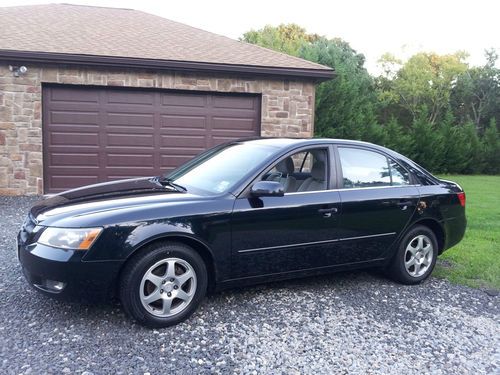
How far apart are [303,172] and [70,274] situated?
251cm

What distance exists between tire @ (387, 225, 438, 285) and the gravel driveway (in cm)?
22

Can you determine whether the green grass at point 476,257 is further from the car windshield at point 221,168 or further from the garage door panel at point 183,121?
the garage door panel at point 183,121

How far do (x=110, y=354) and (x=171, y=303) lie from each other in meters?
0.62

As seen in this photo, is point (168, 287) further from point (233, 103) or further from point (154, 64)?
point (233, 103)

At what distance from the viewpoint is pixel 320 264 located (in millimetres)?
4492

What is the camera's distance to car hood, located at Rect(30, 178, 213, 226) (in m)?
3.68

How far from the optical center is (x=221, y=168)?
4621 millimetres

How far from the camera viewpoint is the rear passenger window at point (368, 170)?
4.73m

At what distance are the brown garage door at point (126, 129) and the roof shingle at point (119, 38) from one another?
2.74 feet

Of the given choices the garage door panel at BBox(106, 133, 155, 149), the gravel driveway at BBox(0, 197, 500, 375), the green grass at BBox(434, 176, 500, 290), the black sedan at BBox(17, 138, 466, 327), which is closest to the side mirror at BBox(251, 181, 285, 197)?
the black sedan at BBox(17, 138, 466, 327)

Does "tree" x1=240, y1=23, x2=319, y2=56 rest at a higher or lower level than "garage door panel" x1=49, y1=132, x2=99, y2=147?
higher

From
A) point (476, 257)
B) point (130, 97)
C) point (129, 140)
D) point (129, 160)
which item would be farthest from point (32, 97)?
point (476, 257)

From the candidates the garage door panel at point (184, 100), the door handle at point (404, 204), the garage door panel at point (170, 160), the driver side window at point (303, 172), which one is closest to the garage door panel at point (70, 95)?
the garage door panel at point (184, 100)

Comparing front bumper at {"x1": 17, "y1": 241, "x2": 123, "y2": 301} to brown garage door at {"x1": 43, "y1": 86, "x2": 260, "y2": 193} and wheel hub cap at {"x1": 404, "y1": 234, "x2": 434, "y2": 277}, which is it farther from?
brown garage door at {"x1": 43, "y1": 86, "x2": 260, "y2": 193}
